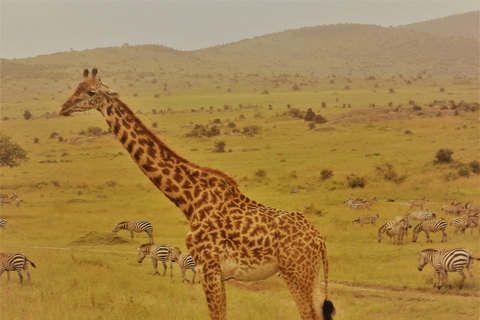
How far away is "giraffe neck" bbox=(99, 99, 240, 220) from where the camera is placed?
7.82 metres

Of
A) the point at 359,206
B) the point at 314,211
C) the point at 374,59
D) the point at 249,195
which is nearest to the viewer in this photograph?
the point at 314,211

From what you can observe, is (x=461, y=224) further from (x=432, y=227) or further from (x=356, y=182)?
(x=356, y=182)

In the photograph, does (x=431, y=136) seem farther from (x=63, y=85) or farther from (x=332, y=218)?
(x=63, y=85)

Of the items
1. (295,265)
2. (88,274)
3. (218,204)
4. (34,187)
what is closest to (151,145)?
(218,204)

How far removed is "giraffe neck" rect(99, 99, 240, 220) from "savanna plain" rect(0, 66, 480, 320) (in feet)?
3.11

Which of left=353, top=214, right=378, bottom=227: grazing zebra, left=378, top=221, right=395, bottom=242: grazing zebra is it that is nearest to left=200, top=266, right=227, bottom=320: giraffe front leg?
left=378, top=221, right=395, bottom=242: grazing zebra

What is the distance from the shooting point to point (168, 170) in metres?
7.95

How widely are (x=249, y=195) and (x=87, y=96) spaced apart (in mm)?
21904

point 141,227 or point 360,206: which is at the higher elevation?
point 141,227

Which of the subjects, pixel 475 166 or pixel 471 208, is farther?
pixel 475 166

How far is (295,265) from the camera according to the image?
7.30 meters

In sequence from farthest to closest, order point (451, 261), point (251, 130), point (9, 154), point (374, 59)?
point (374, 59) < point (251, 130) < point (9, 154) < point (451, 261)

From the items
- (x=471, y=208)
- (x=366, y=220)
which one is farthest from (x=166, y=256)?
(x=471, y=208)

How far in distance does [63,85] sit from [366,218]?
83592 millimetres
